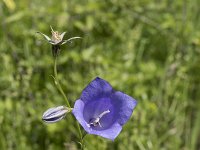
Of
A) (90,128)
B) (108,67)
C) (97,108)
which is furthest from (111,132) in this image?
(108,67)

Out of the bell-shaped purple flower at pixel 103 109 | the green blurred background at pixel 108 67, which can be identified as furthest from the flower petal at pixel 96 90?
the green blurred background at pixel 108 67

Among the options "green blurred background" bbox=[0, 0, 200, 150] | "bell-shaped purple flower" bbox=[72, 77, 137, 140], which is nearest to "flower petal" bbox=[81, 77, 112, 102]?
"bell-shaped purple flower" bbox=[72, 77, 137, 140]

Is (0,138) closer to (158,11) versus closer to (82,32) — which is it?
(82,32)

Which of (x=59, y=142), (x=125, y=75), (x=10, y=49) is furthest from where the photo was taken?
(x=10, y=49)

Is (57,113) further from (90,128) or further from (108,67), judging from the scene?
(108,67)

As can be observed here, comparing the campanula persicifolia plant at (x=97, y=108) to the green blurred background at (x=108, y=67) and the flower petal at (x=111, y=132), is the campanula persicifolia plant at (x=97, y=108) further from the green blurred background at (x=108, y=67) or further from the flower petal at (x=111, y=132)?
the green blurred background at (x=108, y=67)

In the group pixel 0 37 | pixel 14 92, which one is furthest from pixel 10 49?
pixel 14 92
